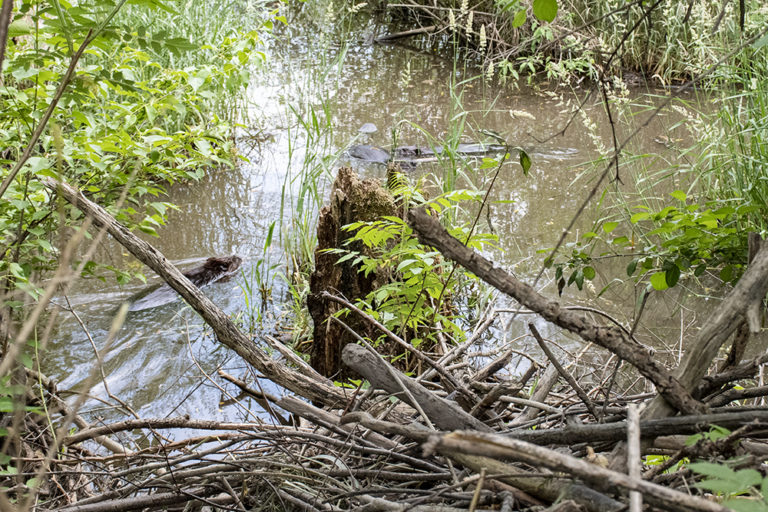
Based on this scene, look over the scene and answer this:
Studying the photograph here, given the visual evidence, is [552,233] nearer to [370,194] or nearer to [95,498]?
[370,194]

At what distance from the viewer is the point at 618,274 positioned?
15.2 feet

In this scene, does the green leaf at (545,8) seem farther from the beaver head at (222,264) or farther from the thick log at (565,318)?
the beaver head at (222,264)

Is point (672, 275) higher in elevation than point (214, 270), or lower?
higher

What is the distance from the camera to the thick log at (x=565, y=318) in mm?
1196

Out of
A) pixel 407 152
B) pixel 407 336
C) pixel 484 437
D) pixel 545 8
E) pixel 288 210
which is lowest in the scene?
pixel 407 336

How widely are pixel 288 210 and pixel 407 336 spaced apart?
8.44 ft

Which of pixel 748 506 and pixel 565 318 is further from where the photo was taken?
pixel 565 318

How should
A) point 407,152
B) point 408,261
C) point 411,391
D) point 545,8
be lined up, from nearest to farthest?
1. point 545,8
2. point 411,391
3. point 408,261
4. point 407,152

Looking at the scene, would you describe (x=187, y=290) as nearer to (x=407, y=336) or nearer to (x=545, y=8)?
(x=545, y=8)

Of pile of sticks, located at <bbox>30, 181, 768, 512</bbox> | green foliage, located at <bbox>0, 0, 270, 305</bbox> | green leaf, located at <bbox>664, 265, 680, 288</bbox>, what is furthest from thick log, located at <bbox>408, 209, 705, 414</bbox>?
green foliage, located at <bbox>0, 0, 270, 305</bbox>

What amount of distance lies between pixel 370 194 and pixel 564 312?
2.35 metres

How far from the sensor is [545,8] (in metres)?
1.43

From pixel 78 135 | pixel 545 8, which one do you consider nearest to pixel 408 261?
pixel 545 8

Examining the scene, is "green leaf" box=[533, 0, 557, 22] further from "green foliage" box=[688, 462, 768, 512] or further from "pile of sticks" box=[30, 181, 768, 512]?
"green foliage" box=[688, 462, 768, 512]
